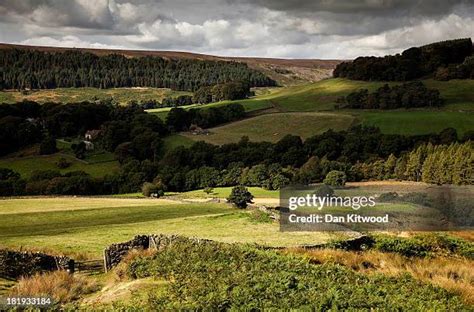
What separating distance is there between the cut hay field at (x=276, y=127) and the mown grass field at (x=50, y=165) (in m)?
25.8

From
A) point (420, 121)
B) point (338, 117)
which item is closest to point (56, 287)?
point (420, 121)

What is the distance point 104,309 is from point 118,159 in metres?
100

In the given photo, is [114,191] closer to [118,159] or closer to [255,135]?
[118,159]

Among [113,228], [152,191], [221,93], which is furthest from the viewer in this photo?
[221,93]

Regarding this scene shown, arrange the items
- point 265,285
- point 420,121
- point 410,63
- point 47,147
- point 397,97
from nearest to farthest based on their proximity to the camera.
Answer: point 265,285, point 47,147, point 420,121, point 397,97, point 410,63

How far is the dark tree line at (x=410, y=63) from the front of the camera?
154375mm

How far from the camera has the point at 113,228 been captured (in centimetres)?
3064

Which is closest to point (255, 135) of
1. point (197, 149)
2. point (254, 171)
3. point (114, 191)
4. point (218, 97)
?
point (197, 149)

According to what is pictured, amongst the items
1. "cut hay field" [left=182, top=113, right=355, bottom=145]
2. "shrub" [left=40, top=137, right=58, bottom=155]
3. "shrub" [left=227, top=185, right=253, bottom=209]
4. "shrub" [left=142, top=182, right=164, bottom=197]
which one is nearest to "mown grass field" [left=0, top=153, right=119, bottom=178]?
"shrub" [left=40, top=137, right=58, bottom=155]

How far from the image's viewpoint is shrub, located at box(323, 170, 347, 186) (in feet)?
279

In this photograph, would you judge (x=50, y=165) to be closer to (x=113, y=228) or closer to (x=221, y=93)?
(x=113, y=228)

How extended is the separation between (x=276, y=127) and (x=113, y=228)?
98.9 m

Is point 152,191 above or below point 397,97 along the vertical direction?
below

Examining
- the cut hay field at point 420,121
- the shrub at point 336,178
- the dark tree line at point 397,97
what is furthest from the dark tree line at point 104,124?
the shrub at point 336,178
